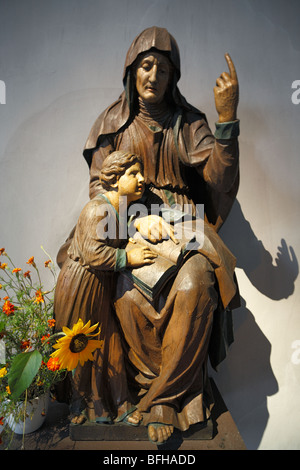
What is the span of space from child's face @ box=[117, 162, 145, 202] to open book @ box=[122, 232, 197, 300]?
0.61 feet

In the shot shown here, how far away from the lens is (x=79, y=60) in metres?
2.03

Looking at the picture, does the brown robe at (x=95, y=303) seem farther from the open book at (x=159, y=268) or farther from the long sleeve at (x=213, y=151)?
the long sleeve at (x=213, y=151)

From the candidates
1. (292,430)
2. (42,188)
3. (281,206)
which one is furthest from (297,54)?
(292,430)

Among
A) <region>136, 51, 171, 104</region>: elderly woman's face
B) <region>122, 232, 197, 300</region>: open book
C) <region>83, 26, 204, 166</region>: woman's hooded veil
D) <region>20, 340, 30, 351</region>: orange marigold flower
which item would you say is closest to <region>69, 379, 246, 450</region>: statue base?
<region>20, 340, 30, 351</region>: orange marigold flower

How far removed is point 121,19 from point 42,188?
1103mm

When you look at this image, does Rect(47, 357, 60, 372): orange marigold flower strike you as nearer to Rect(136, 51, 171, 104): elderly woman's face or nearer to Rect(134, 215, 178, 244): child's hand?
Rect(134, 215, 178, 244): child's hand

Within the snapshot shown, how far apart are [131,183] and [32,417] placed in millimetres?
927

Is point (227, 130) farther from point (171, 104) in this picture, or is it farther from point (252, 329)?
point (252, 329)

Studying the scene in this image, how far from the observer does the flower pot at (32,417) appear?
1.24m

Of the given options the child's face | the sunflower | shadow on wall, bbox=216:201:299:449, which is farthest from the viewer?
shadow on wall, bbox=216:201:299:449

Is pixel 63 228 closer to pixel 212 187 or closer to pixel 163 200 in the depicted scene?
pixel 163 200

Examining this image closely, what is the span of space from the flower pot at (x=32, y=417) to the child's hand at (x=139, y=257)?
0.63 metres

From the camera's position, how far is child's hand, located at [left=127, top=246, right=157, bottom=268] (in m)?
1.16

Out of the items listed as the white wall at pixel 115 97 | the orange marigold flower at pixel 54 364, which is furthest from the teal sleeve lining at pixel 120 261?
the white wall at pixel 115 97
